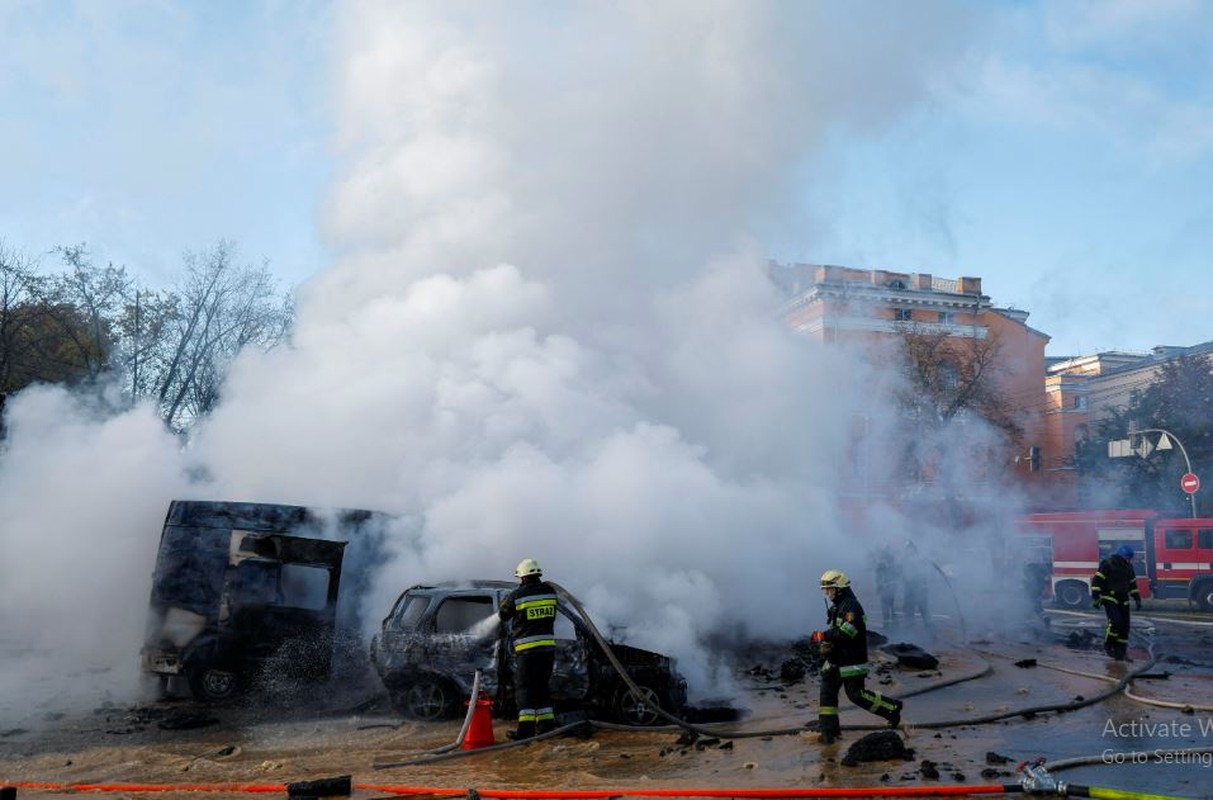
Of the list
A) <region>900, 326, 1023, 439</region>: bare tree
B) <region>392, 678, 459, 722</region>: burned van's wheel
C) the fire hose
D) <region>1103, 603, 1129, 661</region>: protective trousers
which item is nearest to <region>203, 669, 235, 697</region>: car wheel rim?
<region>392, 678, 459, 722</region>: burned van's wheel

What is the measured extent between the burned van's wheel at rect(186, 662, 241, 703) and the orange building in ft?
51.6

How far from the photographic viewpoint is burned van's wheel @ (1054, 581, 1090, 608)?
89.0ft

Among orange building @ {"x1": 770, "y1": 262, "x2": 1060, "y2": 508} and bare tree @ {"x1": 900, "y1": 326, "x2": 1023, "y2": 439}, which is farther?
bare tree @ {"x1": 900, "y1": 326, "x2": 1023, "y2": 439}

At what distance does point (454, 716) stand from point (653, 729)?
2186 mm

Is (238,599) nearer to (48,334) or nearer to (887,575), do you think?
(887,575)

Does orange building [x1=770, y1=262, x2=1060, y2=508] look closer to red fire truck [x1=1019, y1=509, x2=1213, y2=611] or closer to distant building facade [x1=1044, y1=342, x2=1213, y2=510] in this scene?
distant building facade [x1=1044, y1=342, x2=1213, y2=510]

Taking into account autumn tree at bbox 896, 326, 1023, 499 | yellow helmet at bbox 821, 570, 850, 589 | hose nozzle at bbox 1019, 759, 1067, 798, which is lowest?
hose nozzle at bbox 1019, 759, 1067, 798

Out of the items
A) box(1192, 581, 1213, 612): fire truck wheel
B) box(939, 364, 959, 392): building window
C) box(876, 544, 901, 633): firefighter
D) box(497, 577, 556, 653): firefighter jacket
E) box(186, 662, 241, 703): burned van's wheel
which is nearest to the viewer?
box(497, 577, 556, 653): firefighter jacket

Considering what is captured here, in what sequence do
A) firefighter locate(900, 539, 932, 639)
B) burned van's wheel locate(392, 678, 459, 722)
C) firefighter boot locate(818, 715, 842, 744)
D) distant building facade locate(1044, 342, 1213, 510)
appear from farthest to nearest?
distant building facade locate(1044, 342, 1213, 510), firefighter locate(900, 539, 932, 639), burned van's wheel locate(392, 678, 459, 722), firefighter boot locate(818, 715, 842, 744)

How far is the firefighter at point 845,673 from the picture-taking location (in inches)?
307

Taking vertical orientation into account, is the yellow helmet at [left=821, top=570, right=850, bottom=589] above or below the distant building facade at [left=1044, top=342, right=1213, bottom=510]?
below

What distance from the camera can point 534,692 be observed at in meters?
8.29

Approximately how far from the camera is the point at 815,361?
18203mm

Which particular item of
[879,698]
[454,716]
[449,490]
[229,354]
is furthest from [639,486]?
[229,354]
